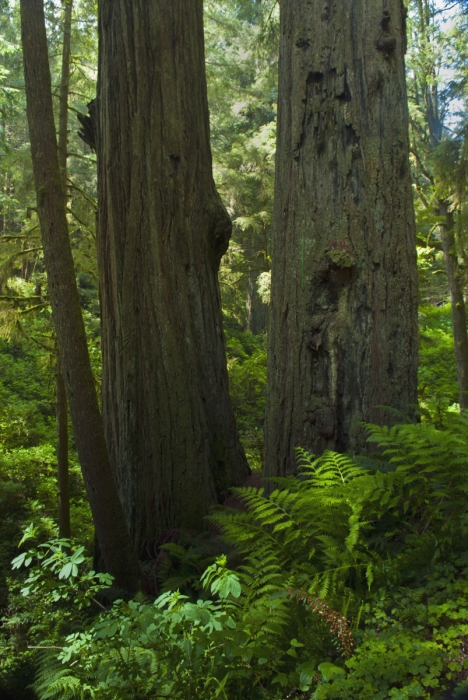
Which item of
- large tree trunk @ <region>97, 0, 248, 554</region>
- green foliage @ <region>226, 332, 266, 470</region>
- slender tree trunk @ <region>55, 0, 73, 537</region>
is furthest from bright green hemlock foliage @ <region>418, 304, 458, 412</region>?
slender tree trunk @ <region>55, 0, 73, 537</region>

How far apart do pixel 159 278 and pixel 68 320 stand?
1329 millimetres

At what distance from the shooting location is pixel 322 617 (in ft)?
6.79

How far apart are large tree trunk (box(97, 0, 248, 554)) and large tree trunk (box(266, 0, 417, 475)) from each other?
3.55 ft

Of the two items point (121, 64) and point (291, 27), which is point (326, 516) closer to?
point (291, 27)

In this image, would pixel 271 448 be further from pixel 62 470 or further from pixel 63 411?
pixel 63 411

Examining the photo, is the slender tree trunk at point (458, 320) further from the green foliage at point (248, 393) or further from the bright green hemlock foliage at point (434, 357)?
the green foliage at point (248, 393)

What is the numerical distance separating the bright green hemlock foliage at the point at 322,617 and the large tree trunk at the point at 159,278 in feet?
5.66

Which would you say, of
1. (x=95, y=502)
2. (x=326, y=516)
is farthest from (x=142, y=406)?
(x=326, y=516)

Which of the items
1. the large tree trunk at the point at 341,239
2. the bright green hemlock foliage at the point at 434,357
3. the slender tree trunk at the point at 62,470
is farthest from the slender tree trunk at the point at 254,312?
the large tree trunk at the point at 341,239

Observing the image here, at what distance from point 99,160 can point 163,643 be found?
4.22m

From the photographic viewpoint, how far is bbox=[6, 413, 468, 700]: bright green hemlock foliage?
5.93ft

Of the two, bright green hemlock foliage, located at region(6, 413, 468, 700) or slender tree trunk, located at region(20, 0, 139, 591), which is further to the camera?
slender tree trunk, located at region(20, 0, 139, 591)

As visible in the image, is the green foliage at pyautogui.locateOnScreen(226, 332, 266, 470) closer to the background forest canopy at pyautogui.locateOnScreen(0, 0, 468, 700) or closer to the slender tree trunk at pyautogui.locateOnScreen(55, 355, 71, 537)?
the slender tree trunk at pyautogui.locateOnScreen(55, 355, 71, 537)

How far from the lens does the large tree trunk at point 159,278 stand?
442cm
